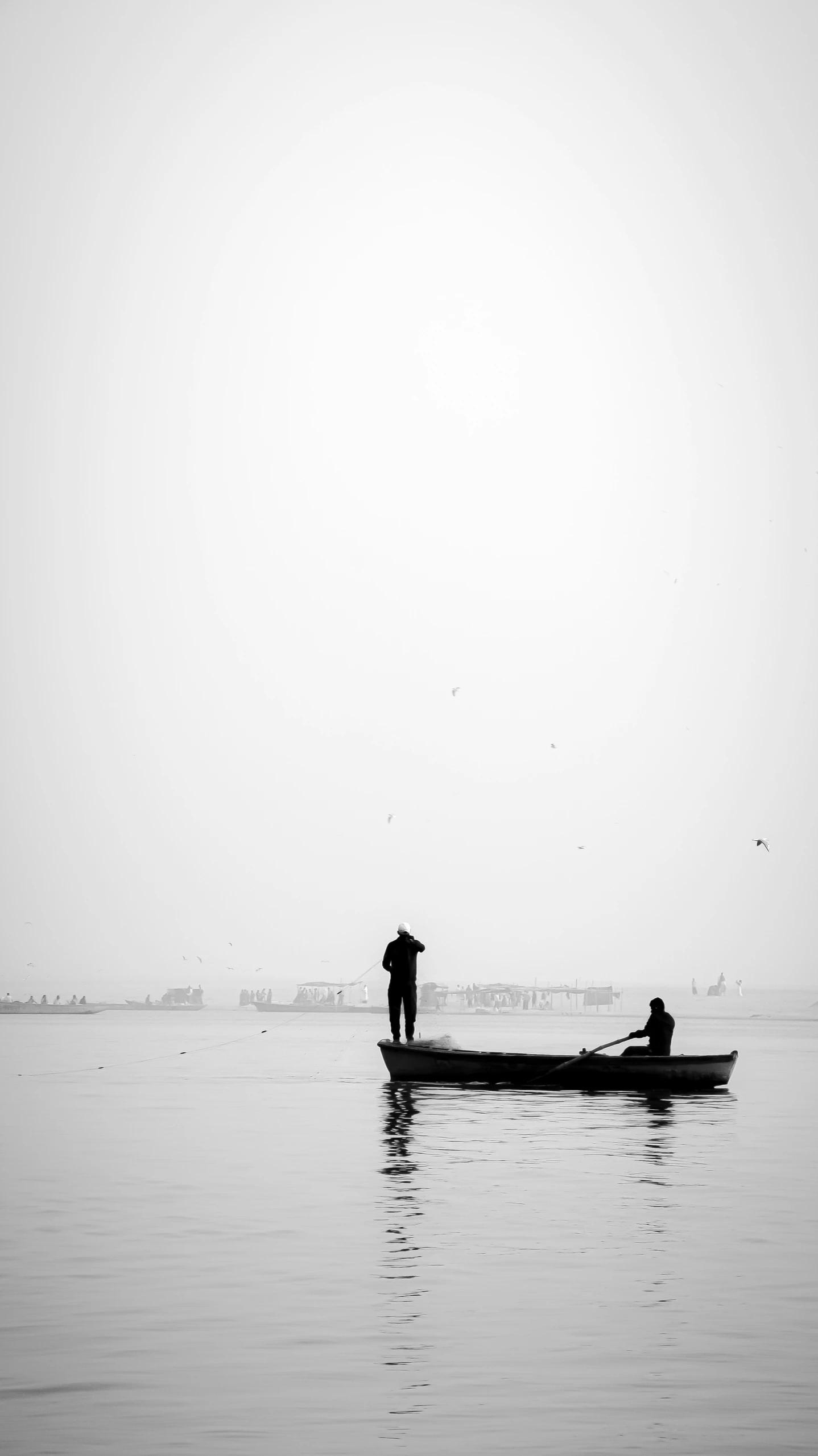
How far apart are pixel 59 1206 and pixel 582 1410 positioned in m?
10.4

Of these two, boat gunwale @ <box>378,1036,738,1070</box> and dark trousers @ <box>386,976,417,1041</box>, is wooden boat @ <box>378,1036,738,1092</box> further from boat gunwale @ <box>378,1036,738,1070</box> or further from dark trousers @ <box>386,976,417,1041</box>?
dark trousers @ <box>386,976,417,1041</box>

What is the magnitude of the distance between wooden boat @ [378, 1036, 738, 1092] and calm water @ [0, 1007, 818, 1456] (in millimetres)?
5119

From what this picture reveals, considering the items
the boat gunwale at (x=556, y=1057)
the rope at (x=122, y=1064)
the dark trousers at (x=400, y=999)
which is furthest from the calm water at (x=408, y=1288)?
the rope at (x=122, y=1064)

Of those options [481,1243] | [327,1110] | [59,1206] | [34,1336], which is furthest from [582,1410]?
[327,1110]

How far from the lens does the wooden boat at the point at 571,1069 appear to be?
36281mm

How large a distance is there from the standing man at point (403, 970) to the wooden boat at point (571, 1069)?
2.83 ft

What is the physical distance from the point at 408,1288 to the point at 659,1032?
23310mm

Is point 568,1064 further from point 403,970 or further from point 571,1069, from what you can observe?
point 403,970

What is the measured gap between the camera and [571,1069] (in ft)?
120

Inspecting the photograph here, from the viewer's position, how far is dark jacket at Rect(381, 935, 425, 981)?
3638 centimetres

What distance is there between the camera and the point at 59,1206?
18.7 metres

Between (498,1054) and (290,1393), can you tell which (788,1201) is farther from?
(498,1054)

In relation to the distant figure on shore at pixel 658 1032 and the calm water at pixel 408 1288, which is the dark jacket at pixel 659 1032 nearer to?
the distant figure on shore at pixel 658 1032

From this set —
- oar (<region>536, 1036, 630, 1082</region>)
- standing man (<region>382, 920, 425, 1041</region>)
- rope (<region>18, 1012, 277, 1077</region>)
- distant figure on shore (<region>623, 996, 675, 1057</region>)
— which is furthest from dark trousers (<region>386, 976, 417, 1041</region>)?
rope (<region>18, 1012, 277, 1077</region>)
